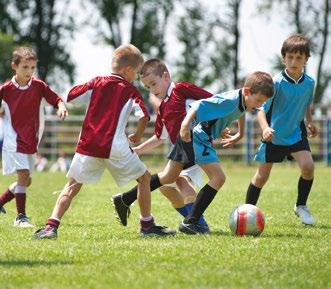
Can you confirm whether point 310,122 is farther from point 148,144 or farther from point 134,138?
point 134,138

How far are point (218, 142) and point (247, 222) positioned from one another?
19.7 m

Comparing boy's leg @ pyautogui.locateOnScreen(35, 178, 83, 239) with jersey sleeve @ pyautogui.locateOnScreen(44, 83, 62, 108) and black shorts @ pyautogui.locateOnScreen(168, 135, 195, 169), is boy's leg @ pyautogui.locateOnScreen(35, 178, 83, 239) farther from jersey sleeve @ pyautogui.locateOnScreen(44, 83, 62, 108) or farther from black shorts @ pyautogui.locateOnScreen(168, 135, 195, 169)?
jersey sleeve @ pyautogui.locateOnScreen(44, 83, 62, 108)

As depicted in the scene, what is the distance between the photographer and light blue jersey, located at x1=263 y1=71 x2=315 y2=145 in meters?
9.48

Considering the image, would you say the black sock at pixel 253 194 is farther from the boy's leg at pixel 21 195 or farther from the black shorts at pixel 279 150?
the boy's leg at pixel 21 195

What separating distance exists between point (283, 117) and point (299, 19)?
96.1 feet

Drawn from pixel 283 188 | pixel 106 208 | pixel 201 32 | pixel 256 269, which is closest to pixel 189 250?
pixel 256 269

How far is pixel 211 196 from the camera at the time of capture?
325 inches

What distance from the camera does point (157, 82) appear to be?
8.70 m

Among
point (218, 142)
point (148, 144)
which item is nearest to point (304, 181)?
point (148, 144)

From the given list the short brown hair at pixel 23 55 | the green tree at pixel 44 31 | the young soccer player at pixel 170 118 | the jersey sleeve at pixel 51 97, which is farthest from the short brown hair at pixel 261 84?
the green tree at pixel 44 31

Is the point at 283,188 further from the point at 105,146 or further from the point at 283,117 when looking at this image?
the point at 105,146

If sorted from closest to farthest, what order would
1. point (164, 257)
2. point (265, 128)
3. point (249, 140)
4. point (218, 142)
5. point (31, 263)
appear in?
1. point (31, 263)
2. point (164, 257)
3. point (265, 128)
4. point (218, 142)
5. point (249, 140)

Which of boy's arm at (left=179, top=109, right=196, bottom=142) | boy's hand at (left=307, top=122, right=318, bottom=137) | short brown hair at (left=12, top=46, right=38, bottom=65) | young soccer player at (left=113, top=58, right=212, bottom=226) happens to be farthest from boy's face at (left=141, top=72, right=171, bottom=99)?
boy's hand at (left=307, top=122, right=318, bottom=137)

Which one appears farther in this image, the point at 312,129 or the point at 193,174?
the point at 312,129
